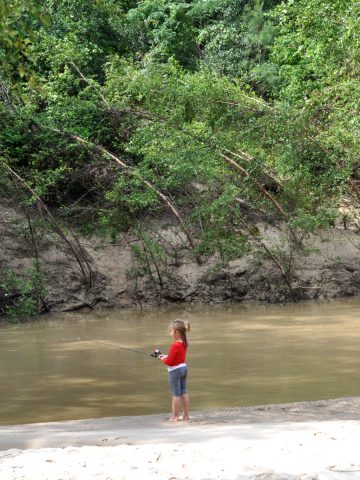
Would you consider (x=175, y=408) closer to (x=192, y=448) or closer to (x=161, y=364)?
(x=192, y=448)

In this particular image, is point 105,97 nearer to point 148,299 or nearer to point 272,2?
point 148,299

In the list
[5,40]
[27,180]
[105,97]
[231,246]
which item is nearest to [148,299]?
[231,246]

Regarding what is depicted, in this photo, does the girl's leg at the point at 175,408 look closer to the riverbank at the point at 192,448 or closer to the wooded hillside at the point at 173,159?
the riverbank at the point at 192,448

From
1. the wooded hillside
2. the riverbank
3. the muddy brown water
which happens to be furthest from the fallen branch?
the riverbank

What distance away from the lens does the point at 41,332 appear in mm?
17984

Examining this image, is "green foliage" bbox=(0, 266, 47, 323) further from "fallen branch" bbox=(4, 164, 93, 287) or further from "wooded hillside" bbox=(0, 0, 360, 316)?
"fallen branch" bbox=(4, 164, 93, 287)

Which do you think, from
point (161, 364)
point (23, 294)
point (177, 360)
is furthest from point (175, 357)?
point (23, 294)

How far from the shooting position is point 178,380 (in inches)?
373

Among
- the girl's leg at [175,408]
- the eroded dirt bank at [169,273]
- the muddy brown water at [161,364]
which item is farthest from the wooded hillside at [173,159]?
the girl's leg at [175,408]

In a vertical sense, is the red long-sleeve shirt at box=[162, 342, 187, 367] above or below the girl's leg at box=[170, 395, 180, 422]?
above

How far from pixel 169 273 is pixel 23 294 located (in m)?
3.96

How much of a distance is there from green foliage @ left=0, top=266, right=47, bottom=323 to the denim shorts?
411 inches

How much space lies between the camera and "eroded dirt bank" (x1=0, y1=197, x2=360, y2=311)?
21.5 metres

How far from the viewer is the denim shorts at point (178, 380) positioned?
944 centimetres
